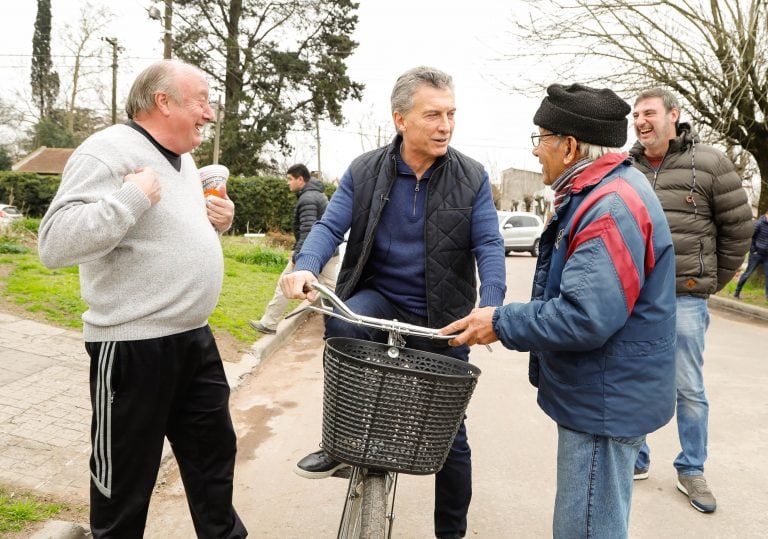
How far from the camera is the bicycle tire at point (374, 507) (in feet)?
7.01

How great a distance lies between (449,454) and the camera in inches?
109

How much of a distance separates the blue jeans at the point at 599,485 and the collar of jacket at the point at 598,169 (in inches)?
32.0

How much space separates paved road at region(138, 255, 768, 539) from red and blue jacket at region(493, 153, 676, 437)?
1.49 metres

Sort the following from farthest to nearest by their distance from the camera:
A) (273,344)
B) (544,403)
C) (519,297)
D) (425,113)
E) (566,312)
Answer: (519,297) < (273,344) < (425,113) < (544,403) < (566,312)

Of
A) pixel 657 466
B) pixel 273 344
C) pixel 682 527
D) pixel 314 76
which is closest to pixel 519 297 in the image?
pixel 273 344

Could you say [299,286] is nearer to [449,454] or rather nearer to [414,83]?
[414,83]

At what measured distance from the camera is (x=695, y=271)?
352 cm

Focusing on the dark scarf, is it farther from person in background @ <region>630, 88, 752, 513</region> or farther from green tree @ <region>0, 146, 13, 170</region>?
green tree @ <region>0, 146, 13, 170</region>

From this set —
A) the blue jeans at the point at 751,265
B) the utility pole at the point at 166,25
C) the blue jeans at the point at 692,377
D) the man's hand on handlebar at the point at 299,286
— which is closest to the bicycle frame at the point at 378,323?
the man's hand on handlebar at the point at 299,286

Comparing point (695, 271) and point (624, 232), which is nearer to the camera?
point (624, 232)

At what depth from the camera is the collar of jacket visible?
198 centimetres

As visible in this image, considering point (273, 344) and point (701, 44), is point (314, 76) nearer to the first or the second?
point (701, 44)

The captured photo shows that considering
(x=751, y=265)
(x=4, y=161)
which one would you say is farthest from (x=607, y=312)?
(x=4, y=161)

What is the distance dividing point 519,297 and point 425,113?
9.84 meters
